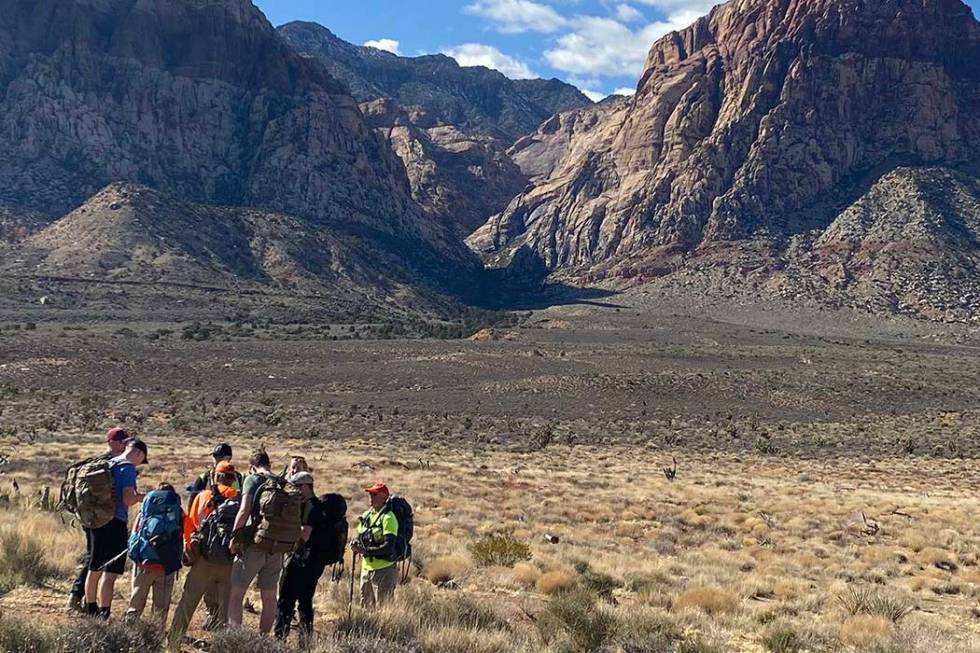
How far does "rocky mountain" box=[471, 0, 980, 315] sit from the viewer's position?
128m

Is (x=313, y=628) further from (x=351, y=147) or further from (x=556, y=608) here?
(x=351, y=147)

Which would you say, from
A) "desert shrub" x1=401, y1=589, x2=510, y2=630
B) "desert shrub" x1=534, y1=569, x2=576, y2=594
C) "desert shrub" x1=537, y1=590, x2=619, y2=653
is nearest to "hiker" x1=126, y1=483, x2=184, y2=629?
"desert shrub" x1=401, y1=589, x2=510, y2=630

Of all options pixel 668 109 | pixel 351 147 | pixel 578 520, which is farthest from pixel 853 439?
pixel 668 109

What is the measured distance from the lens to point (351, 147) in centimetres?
14188

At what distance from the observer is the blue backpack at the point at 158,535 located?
6562 mm

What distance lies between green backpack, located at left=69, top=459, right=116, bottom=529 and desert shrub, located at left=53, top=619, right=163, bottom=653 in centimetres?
90

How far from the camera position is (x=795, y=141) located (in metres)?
137

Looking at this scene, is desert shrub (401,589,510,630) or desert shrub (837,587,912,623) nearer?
desert shrub (401,589,510,630)

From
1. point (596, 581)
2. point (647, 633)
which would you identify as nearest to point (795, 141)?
point (596, 581)

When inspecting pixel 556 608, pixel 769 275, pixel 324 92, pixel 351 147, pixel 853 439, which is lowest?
pixel 853 439

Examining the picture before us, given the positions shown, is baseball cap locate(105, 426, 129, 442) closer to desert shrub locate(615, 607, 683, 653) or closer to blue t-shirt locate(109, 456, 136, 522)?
blue t-shirt locate(109, 456, 136, 522)

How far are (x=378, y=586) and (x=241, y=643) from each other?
2.16m

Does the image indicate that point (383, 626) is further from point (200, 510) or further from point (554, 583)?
point (554, 583)

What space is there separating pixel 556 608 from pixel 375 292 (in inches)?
4051
